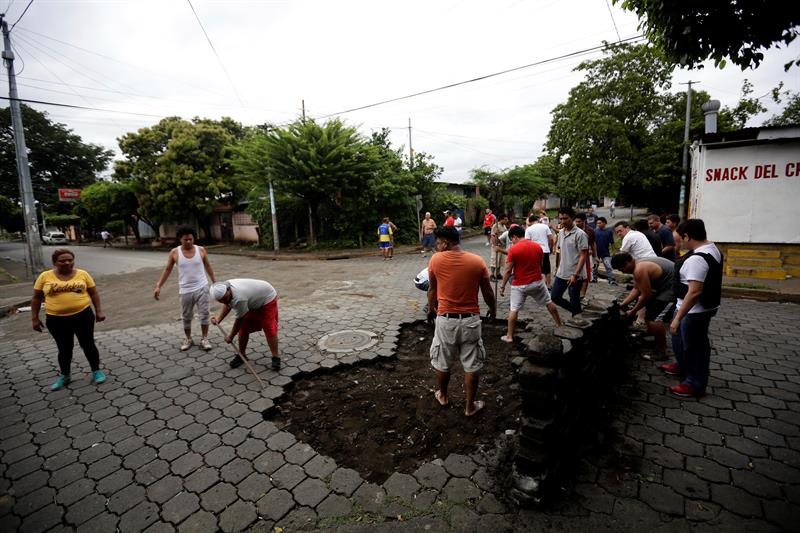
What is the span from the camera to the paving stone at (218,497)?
8.50ft

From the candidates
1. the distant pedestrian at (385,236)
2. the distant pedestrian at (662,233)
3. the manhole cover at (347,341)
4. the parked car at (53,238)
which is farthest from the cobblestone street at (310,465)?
the parked car at (53,238)

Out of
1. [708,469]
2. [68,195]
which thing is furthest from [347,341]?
[68,195]

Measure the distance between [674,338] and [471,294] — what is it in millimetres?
2533

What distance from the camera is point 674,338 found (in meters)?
3.99

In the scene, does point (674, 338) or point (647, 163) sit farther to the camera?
point (647, 163)

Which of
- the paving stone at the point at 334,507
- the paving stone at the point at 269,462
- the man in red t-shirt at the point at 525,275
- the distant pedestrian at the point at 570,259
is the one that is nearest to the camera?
the paving stone at the point at 334,507

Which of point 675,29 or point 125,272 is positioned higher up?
point 675,29

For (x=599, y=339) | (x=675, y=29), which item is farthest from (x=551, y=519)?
(x=675, y=29)

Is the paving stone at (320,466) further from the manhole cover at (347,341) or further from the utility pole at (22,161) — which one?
the utility pole at (22,161)

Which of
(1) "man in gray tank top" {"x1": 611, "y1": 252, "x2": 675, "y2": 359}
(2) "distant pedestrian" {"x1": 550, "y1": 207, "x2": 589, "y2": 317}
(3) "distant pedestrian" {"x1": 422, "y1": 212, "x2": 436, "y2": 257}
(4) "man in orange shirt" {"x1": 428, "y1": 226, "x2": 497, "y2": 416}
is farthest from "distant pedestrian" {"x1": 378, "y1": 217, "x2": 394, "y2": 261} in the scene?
(4) "man in orange shirt" {"x1": 428, "y1": 226, "x2": 497, "y2": 416}

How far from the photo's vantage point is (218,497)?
8.79 ft

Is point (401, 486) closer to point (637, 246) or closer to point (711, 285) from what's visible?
point (711, 285)

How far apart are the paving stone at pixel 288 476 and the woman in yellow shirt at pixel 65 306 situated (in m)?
3.23

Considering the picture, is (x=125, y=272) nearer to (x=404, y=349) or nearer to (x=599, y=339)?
(x=404, y=349)
